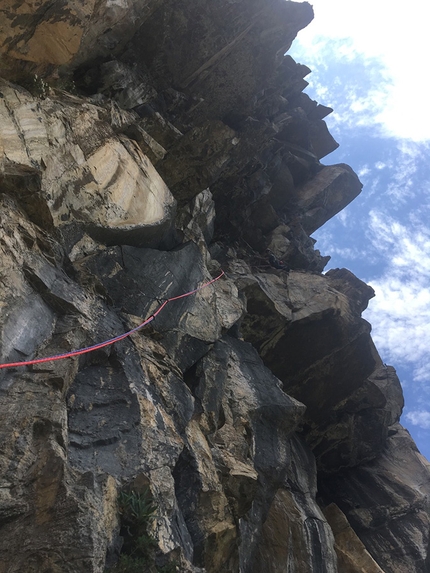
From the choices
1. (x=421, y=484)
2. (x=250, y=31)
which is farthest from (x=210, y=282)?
(x=421, y=484)

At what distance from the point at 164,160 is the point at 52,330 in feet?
31.4

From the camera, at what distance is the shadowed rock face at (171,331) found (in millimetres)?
7309

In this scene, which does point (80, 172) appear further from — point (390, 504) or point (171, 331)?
point (390, 504)

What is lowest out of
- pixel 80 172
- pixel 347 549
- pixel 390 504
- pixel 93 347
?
pixel 93 347

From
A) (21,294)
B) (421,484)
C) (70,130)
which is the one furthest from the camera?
(421,484)

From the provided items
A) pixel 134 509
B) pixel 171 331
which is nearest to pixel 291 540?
pixel 171 331

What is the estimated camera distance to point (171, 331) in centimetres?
1234

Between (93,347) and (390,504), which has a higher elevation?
(390,504)

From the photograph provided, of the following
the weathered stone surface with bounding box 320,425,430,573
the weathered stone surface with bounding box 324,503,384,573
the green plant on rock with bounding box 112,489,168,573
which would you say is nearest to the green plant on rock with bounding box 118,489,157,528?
the green plant on rock with bounding box 112,489,168,573

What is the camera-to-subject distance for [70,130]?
11.1m

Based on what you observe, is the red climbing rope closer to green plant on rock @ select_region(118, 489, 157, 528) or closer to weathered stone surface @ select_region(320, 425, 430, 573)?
green plant on rock @ select_region(118, 489, 157, 528)

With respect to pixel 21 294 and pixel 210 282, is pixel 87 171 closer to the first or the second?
pixel 21 294

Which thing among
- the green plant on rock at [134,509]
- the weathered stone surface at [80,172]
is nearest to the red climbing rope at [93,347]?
the weathered stone surface at [80,172]

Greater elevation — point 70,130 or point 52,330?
point 70,130
